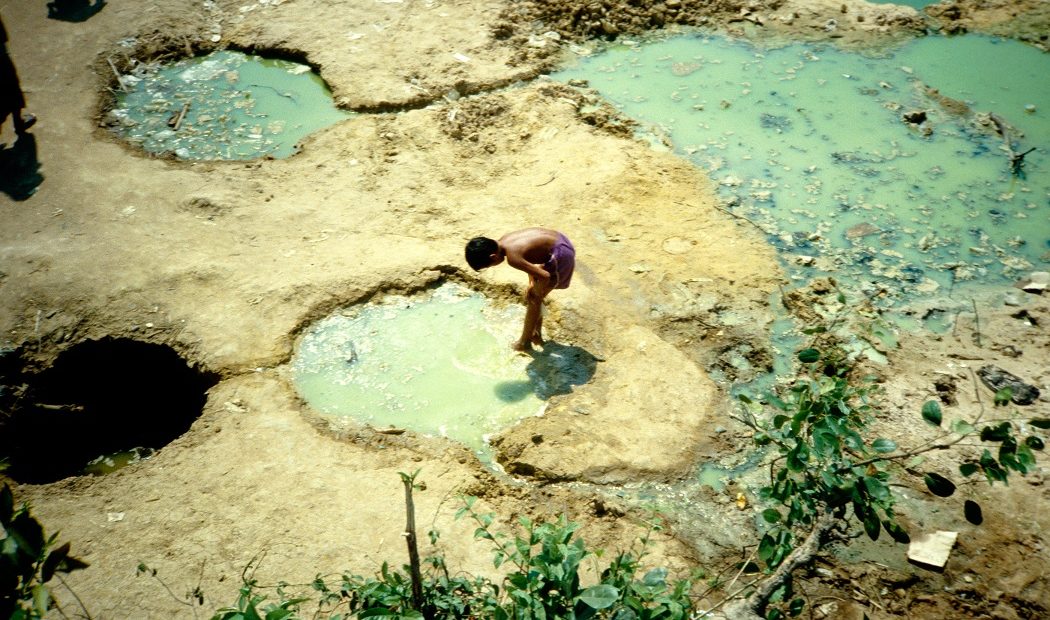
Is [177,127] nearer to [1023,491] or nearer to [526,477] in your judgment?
[526,477]

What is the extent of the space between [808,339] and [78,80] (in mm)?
7271

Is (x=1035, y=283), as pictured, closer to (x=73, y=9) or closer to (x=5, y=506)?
(x=5, y=506)

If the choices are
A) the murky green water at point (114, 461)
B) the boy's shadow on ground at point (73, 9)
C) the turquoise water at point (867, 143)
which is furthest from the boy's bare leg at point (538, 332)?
the boy's shadow on ground at point (73, 9)

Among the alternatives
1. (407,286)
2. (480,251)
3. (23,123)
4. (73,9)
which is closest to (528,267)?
(480,251)

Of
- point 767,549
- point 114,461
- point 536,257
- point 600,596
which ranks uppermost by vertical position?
point 600,596

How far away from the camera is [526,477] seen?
4.05 m

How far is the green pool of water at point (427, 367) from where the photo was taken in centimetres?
441

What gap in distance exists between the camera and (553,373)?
454 cm

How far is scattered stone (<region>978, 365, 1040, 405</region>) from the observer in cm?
436

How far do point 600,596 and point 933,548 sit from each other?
2457 mm

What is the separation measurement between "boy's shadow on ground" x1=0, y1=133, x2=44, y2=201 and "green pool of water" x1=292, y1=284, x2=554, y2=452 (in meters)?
3.12

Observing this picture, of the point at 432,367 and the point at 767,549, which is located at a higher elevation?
the point at 767,549

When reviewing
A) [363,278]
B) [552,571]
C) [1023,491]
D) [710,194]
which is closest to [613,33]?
[710,194]

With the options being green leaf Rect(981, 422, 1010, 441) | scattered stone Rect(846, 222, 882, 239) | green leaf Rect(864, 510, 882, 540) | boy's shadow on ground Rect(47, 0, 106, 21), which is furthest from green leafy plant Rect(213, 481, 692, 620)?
boy's shadow on ground Rect(47, 0, 106, 21)
